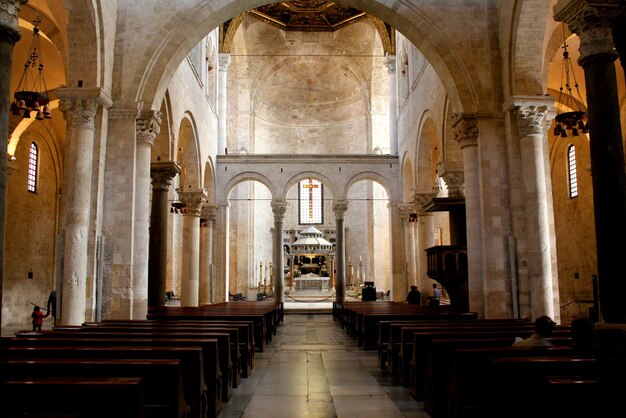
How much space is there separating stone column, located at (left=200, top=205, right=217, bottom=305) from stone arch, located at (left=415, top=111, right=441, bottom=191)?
9.86 m

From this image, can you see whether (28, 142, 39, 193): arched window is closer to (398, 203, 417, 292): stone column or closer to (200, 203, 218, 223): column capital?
(200, 203, 218, 223): column capital

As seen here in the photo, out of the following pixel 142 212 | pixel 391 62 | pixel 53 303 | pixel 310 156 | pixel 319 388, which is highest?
pixel 391 62

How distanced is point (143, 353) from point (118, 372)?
0.84 metres

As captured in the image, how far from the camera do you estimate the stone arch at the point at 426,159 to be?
2248 cm

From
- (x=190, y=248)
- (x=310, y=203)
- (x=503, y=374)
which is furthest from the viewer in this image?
(x=310, y=203)

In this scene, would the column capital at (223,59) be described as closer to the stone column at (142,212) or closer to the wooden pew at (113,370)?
the stone column at (142,212)

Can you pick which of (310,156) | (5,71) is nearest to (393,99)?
(310,156)

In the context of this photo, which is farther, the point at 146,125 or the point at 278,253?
the point at 278,253

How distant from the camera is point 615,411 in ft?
13.4

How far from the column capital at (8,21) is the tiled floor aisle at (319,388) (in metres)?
5.59

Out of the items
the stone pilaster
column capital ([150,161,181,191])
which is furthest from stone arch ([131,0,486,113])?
column capital ([150,161,181,191])

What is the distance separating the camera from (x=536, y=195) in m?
13.1

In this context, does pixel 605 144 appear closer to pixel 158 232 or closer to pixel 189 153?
pixel 158 232

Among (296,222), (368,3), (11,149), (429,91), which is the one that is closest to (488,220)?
(368,3)
